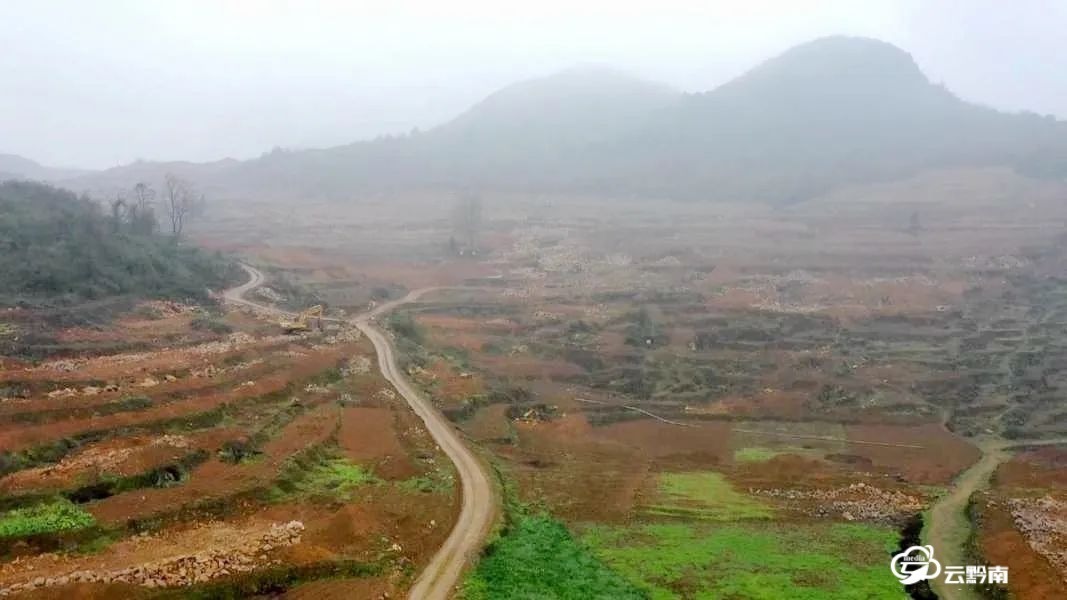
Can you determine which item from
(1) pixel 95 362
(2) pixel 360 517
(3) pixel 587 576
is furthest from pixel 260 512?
(1) pixel 95 362

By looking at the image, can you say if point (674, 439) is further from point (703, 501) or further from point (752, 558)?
point (752, 558)

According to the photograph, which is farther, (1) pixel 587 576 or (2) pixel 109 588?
(1) pixel 587 576

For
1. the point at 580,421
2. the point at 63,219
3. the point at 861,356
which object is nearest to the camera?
the point at 580,421

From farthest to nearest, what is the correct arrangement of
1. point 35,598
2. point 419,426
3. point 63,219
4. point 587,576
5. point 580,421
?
point 63,219 → point 580,421 → point 419,426 → point 587,576 → point 35,598

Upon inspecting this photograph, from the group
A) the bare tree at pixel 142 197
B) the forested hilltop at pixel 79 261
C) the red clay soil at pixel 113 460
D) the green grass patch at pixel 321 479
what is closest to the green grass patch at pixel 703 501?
the green grass patch at pixel 321 479

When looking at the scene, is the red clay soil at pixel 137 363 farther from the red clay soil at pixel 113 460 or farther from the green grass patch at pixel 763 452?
the green grass patch at pixel 763 452

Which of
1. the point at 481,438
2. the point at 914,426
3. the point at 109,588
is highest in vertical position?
the point at 109,588

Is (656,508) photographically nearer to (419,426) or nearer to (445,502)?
(445,502)
